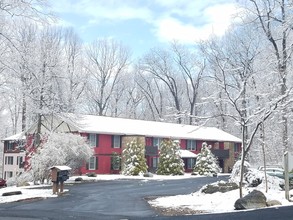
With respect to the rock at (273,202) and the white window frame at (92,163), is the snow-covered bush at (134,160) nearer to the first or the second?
the white window frame at (92,163)

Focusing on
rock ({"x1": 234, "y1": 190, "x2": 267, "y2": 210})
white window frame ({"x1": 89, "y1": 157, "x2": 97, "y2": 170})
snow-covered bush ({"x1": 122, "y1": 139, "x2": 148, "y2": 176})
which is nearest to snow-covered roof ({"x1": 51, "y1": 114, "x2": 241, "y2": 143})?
white window frame ({"x1": 89, "y1": 157, "x2": 97, "y2": 170})

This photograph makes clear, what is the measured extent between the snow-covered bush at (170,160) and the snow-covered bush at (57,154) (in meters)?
9.93

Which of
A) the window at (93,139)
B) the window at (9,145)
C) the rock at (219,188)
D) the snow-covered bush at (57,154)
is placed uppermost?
the window at (93,139)

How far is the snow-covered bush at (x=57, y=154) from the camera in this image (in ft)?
102

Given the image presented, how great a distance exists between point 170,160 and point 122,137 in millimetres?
7206

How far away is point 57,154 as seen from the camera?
3130cm

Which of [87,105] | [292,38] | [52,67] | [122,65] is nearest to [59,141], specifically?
[52,67]

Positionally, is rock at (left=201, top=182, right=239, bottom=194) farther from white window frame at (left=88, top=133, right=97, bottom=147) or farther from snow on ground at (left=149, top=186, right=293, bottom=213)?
white window frame at (left=88, top=133, right=97, bottom=147)

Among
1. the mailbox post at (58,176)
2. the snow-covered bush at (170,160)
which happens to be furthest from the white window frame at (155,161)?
the mailbox post at (58,176)

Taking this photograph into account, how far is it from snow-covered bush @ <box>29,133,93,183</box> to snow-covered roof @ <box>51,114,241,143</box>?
452 centimetres

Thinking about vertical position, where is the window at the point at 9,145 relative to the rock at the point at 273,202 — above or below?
above

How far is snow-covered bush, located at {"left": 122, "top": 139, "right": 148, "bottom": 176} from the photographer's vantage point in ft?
137

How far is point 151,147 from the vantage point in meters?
48.3

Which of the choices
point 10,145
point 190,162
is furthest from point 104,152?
point 10,145
